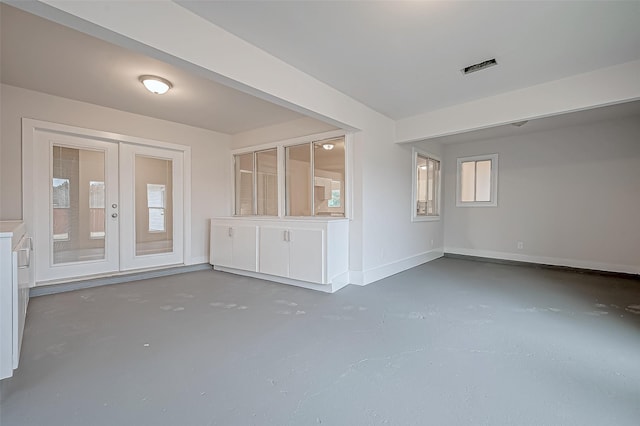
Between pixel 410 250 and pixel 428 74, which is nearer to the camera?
pixel 428 74

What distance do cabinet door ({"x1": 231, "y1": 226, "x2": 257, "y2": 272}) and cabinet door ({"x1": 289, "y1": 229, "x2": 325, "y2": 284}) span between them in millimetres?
789

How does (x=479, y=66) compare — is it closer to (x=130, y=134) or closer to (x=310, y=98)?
(x=310, y=98)

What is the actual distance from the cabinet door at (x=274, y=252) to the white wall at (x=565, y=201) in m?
4.37

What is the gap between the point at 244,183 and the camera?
A: 220 inches

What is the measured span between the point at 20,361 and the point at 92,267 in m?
2.38

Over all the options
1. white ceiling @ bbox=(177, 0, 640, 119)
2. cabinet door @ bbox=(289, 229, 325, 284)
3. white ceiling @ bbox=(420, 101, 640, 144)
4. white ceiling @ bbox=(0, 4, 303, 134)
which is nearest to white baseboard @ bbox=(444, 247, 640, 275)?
white ceiling @ bbox=(420, 101, 640, 144)

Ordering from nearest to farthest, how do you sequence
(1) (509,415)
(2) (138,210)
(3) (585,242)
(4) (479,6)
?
(1) (509,415) < (4) (479,6) < (2) (138,210) < (3) (585,242)

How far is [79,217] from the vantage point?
4.00 metres

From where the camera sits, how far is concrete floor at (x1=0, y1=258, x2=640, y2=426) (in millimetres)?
1512

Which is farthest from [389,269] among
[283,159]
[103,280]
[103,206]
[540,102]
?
[103,206]

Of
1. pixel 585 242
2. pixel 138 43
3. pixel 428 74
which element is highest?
pixel 428 74

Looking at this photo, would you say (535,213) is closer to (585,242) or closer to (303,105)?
(585,242)

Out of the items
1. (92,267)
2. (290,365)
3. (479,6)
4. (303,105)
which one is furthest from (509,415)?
(92,267)

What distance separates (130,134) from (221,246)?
2226 mm
